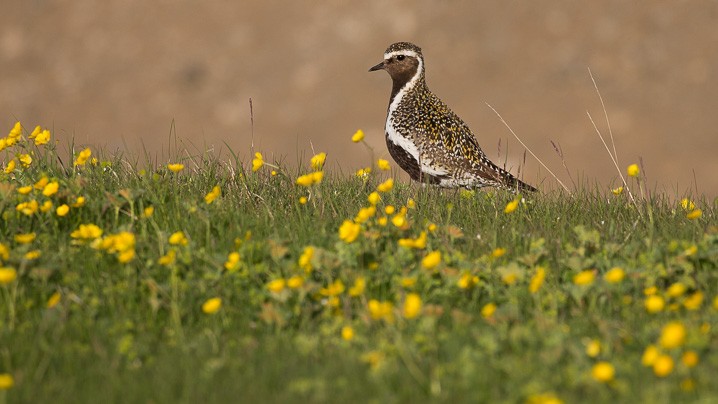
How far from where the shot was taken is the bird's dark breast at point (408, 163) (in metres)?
9.41

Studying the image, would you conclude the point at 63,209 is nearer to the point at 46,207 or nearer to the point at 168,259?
the point at 46,207

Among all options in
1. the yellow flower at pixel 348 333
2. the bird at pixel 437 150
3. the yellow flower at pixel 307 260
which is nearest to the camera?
the yellow flower at pixel 348 333

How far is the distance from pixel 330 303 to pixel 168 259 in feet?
3.03

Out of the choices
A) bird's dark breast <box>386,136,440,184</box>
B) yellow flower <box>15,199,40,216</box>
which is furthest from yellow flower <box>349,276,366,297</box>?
bird's dark breast <box>386,136,440,184</box>

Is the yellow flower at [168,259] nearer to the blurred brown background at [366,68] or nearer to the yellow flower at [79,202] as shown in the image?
the yellow flower at [79,202]

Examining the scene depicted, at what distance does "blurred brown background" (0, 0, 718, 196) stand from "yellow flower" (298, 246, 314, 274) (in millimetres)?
14866

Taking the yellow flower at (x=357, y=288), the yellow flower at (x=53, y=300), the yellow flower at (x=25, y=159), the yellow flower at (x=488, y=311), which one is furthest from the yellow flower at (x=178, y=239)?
the yellow flower at (x=25, y=159)

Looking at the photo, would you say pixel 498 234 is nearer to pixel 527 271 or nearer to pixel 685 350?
pixel 527 271

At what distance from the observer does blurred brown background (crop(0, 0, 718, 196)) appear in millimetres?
21953

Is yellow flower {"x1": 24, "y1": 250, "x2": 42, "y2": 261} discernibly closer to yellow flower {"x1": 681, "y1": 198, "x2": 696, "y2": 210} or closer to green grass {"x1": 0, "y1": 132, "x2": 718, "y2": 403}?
green grass {"x1": 0, "y1": 132, "x2": 718, "y2": 403}

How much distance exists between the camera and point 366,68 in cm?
2561

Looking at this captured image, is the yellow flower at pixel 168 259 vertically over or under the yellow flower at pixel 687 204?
under

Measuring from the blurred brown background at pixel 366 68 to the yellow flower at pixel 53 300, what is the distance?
15.2 m

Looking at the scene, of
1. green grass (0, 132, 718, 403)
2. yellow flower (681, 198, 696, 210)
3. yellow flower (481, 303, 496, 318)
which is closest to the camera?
green grass (0, 132, 718, 403)
